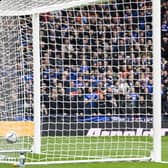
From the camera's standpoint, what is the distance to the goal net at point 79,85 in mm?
13531

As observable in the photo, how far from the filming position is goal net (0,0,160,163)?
13531mm

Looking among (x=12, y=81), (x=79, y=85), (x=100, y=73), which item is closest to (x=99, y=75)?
(x=100, y=73)

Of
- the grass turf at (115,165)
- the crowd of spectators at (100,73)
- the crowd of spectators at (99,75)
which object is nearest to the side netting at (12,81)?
the crowd of spectators at (100,73)

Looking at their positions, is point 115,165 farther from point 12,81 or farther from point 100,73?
point 100,73

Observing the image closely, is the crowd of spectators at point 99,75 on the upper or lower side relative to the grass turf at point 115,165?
upper

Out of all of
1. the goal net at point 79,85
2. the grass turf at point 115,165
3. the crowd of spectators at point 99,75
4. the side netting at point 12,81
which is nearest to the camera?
the grass turf at point 115,165

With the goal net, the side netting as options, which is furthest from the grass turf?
the side netting

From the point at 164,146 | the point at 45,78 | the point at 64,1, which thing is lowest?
the point at 164,146

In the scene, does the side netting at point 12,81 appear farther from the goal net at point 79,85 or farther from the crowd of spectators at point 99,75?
the crowd of spectators at point 99,75

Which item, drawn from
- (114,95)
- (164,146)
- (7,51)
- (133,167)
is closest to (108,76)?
(114,95)

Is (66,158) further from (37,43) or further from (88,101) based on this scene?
(88,101)

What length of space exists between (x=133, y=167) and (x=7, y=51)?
4.01 meters

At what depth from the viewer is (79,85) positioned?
1798 centimetres

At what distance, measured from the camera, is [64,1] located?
43.3 ft
